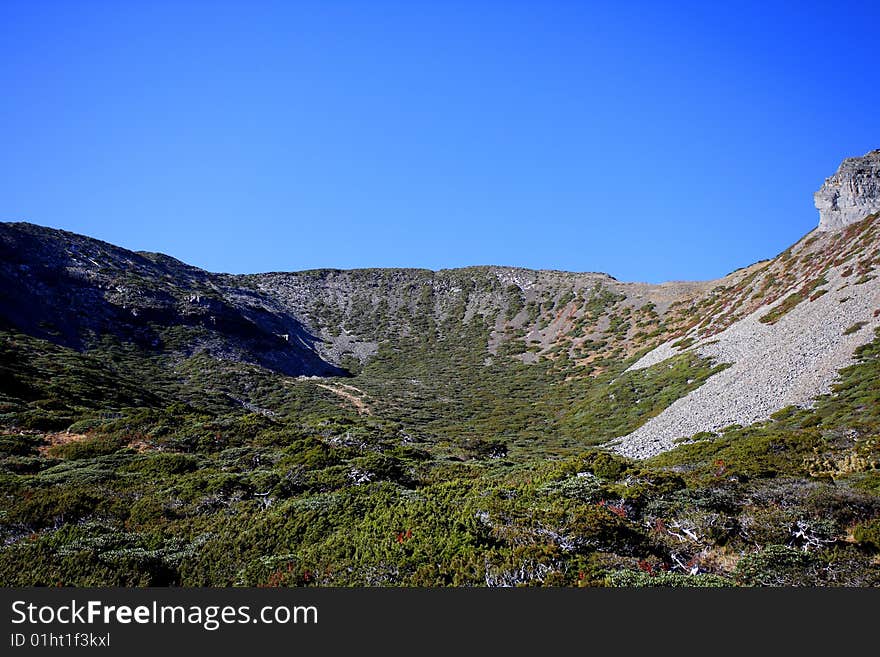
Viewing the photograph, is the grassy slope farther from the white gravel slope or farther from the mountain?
the white gravel slope

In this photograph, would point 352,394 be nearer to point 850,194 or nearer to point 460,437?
point 460,437

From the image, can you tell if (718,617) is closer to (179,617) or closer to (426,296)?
(179,617)

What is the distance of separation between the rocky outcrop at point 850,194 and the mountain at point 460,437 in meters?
0.27

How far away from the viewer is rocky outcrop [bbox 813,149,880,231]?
60.9 meters

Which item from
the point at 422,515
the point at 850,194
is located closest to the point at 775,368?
the point at 422,515

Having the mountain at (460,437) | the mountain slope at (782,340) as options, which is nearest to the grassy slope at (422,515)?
the mountain at (460,437)

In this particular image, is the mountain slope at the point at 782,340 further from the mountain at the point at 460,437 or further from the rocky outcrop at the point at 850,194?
the rocky outcrop at the point at 850,194

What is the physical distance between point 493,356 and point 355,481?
74172 mm

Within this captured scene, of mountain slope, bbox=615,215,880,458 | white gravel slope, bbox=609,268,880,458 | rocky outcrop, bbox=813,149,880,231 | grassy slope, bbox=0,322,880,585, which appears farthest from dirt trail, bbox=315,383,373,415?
rocky outcrop, bbox=813,149,880,231

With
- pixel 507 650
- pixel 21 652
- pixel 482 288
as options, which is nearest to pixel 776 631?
pixel 507 650

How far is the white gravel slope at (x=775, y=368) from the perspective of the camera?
3088cm

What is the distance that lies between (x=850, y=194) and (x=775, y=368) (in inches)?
1778

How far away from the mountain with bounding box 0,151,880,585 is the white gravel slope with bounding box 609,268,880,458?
26 centimetres

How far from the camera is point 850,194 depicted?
2472 inches
